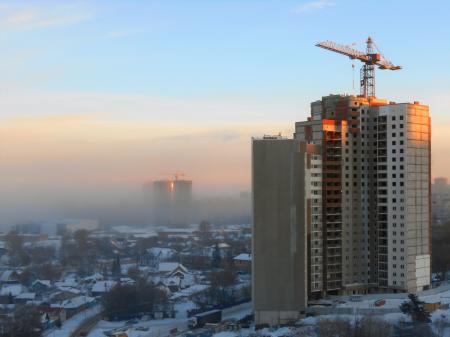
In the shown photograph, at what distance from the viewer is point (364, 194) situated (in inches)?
715

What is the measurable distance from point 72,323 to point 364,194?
8.61 meters

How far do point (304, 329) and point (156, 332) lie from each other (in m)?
3.98

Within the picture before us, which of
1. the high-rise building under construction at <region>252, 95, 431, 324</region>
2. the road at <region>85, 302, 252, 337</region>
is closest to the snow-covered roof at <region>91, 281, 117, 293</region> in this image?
the road at <region>85, 302, 252, 337</region>

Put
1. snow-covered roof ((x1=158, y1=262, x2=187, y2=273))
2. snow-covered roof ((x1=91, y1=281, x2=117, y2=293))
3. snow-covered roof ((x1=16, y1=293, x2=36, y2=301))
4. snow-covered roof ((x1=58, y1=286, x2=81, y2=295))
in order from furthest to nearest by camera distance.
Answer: snow-covered roof ((x1=158, y1=262, x2=187, y2=273)) → snow-covered roof ((x1=91, y1=281, x2=117, y2=293)) → snow-covered roof ((x1=58, y1=286, x2=81, y2=295)) → snow-covered roof ((x1=16, y1=293, x2=36, y2=301))

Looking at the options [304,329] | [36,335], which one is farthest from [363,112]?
[36,335]

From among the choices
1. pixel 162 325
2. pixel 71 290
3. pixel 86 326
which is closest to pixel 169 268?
pixel 71 290

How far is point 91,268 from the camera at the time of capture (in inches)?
1212

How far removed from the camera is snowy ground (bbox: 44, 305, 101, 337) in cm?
1748

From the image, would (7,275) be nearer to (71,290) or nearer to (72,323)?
(71,290)

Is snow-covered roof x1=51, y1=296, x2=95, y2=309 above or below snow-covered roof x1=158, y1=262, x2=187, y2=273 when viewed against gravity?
below

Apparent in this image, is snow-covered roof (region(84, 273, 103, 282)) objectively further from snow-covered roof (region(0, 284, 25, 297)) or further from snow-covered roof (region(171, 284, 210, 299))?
snow-covered roof (region(171, 284, 210, 299))

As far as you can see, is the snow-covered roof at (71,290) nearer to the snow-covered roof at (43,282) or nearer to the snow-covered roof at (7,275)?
the snow-covered roof at (43,282)

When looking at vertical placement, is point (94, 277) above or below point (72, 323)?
above

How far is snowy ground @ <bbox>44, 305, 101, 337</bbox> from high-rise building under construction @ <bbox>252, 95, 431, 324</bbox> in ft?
20.6
